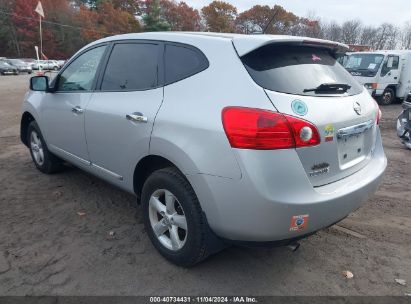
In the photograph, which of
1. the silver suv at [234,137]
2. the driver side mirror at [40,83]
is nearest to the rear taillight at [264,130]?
the silver suv at [234,137]

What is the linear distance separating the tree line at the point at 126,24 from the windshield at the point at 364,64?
43804mm

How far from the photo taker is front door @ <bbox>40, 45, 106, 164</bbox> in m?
3.68

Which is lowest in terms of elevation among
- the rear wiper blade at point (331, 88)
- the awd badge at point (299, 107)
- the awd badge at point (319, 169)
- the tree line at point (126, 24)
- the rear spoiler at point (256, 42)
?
the awd badge at point (319, 169)

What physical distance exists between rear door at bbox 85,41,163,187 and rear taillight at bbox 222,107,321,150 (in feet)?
2.58

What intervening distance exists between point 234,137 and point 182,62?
0.87 m

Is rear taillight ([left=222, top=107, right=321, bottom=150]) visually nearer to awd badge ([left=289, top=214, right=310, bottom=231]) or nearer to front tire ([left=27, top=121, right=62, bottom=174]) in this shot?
awd badge ([left=289, top=214, right=310, bottom=231])

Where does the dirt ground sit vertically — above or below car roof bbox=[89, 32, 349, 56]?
below

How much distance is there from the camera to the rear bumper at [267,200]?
2.17 m

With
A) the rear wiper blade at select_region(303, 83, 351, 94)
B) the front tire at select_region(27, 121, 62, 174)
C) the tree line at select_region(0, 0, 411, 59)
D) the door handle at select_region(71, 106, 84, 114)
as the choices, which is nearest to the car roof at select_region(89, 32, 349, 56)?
the rear wiper blade at select_region(303, 83, 351, 94)

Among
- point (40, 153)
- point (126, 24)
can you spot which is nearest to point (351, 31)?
point (126, 24)

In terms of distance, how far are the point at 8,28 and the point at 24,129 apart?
69.8 metres

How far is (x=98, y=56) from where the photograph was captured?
3.67 meters

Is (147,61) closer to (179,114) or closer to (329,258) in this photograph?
(179,114)

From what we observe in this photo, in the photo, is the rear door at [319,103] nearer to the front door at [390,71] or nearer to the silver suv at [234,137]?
the silver suv at [234,137]
